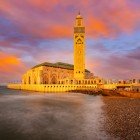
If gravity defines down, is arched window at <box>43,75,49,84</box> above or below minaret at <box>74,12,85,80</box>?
below

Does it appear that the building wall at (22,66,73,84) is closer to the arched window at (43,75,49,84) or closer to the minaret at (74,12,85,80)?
the arched window at (43,75,49,84)

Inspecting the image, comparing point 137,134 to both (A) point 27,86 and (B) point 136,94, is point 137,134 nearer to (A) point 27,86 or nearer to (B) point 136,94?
(B) point 136,94

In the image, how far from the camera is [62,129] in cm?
3072

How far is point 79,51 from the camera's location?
154 metres

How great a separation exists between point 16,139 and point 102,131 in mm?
8685

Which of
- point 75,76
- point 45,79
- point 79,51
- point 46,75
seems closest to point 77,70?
point 75,76

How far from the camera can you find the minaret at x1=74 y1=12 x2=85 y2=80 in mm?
154125

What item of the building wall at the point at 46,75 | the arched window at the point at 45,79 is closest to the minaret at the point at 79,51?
the building wall at the point at 46,75

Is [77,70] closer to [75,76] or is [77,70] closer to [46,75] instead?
[75,76]

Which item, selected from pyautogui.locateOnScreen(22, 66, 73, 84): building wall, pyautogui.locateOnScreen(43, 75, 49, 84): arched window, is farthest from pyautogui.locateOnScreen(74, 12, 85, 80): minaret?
pyautogui.locateOnScreen(43, 75, 49, 84): arched window

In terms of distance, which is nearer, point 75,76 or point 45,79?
point 75,76

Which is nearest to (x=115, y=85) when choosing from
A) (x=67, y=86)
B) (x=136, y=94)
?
(x=67, y=86)

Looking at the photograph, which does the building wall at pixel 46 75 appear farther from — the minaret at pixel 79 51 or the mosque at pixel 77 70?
the minaret at pixel 79 51

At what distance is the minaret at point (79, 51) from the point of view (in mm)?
154125
